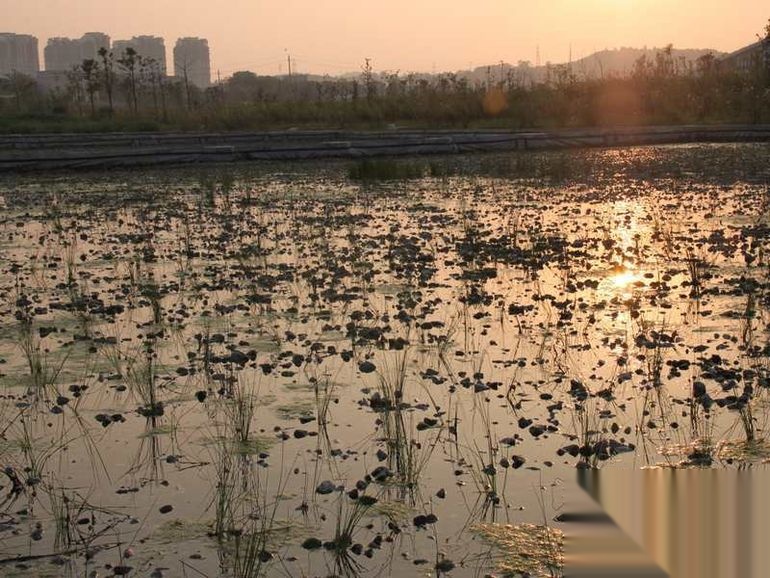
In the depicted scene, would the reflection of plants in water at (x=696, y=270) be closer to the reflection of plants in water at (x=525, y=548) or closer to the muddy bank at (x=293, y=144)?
the reflection of plants in water at (x=525, y=548)

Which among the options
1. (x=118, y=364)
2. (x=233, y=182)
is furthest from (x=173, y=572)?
(x=233, y=182)

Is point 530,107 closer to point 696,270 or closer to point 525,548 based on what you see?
point 696,270

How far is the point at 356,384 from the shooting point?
→ 6535 millimetres

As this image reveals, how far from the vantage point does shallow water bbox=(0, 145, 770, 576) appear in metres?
4.32

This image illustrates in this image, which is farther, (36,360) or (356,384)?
(36,360)

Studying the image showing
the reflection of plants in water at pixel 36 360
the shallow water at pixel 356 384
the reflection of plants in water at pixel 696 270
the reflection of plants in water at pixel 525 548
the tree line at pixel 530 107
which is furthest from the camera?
the tree line at pixel 530 107

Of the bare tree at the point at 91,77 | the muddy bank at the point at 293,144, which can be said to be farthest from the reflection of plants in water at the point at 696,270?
the bare tree at the point at 91,77

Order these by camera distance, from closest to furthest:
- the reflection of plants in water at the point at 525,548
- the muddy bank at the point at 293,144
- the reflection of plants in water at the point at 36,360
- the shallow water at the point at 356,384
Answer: the reflection of plants in water at the point at 525,548
the shallow water at the point at 356,384
the reflection of plants in water at the point at 36,360
the muddy bank at the point at 293,144

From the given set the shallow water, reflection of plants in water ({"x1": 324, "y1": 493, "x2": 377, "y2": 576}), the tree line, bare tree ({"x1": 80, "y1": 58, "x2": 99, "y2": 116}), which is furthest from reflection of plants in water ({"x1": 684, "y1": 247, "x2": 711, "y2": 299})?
bare tree ({"x1": 80, "y1": 58, "x2": 99, "y2": 116})

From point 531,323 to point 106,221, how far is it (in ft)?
33.4

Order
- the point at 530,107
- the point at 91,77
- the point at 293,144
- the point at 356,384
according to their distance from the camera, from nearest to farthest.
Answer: the point at 356,384 < the point at 293,144 < the point at 530,107 < the point at 91,77

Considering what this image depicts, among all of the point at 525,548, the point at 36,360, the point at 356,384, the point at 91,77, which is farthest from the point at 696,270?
the point at 91,77

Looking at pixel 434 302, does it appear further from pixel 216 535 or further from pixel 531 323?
pixel 216 535

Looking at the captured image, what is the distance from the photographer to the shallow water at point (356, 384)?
14.2 feet
